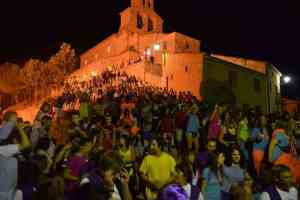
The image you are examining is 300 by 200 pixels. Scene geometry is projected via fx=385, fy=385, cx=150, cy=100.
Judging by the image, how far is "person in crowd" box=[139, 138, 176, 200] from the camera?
7484 millimetres

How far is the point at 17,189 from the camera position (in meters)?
5.12

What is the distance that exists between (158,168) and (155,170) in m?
0.07

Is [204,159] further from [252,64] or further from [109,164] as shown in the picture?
[252,64]

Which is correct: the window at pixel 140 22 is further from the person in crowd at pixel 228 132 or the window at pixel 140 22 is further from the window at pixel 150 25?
A: the person in crowd at pixel 228 132

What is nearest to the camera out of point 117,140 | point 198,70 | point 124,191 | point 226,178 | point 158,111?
point 124,191

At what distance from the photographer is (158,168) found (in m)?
7.64

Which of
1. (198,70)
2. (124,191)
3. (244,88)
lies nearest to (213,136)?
(124,191)

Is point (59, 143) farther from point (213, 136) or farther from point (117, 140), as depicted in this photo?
point (213, 136)

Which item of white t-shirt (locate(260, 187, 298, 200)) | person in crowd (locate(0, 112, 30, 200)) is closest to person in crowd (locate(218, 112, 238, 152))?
white t-shirt (locate(260, 187, 298, 200))

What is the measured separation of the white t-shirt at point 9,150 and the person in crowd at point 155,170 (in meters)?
3.12

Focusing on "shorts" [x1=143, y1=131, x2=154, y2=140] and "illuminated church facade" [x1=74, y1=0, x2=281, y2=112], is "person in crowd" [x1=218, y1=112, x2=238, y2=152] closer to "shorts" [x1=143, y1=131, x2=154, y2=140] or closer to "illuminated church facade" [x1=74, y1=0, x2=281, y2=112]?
"shorts" [x1=143, y1=131, x2=154, y2=140]

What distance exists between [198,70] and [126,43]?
19.9 metres

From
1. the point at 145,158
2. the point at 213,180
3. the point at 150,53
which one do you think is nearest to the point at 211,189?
the point at 213,180

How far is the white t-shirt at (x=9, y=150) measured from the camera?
492cm
